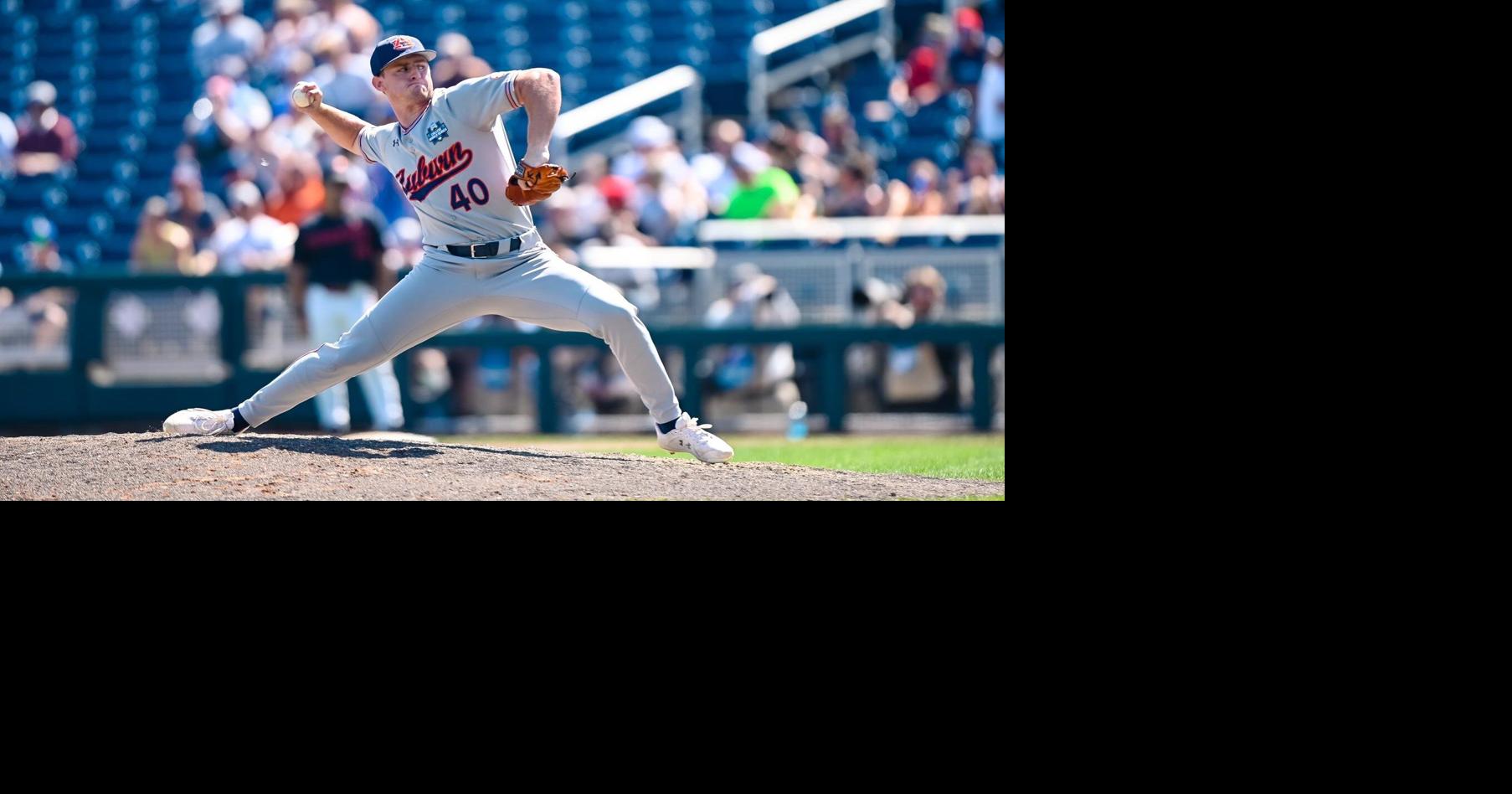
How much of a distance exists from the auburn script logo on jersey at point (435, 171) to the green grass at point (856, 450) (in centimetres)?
144

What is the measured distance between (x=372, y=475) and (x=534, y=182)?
97cm

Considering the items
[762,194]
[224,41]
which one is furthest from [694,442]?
[224,41]

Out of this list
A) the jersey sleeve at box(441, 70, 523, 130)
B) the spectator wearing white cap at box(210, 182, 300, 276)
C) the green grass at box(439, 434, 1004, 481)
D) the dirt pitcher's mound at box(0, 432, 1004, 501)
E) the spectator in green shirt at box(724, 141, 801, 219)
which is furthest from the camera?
the spectator in green shirt at box(724, 141, 801, 219)

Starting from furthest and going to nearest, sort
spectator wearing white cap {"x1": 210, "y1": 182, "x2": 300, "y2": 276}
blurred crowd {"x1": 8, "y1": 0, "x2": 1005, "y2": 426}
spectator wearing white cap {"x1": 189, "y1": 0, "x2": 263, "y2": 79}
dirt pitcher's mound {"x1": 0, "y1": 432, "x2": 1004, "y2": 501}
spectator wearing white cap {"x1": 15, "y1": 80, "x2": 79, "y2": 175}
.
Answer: spectator wearing white cap {"x1": 189, "y1": 0, "x2": 263, "y2": 79}
spectator wearing white cap {"x1": 15, "y1": 80, "x2": 79, "y2": 175}
spectator wearing white cap {"x1": 210, "y1": 182, "x2": 300, "y2": 276}
blurred crowd {"x1": 8, "y1": 0, "x2": 1005, "y2": 426}
dirt pitcher's mound {"x1": 0, "y1": 432, "x2": 1004, "y2": 501}

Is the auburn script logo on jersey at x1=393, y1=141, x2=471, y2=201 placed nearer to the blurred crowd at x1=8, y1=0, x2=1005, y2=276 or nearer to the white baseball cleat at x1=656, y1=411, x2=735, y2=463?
the white baseball cleat at x1=656, y1=411, x2=735, y2=463

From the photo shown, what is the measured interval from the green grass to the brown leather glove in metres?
1.43

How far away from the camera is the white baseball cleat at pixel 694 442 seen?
546 cm

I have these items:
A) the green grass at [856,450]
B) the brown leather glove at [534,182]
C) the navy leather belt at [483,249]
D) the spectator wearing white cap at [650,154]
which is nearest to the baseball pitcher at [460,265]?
the navy leather belt at [483,249]

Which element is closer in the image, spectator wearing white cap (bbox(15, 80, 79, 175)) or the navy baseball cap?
the navy baseball cap

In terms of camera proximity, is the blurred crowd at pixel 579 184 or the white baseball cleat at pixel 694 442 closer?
the white baseball cleat at pixel 694 442

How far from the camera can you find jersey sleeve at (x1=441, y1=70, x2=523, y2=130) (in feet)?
16.9

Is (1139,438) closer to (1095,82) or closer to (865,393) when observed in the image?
(1095,82)

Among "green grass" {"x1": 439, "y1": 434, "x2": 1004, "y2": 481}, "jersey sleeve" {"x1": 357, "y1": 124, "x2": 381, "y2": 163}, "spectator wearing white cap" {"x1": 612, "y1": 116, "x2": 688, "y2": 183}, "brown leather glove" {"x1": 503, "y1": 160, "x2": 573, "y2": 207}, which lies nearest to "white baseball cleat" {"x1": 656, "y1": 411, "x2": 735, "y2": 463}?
"green grass" {"x1": 439, "y1": 434, "x2": 1004, "y2": 481}

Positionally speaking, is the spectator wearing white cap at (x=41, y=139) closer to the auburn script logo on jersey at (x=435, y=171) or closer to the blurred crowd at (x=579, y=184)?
the blurred crowd at (x=579, y=184)
